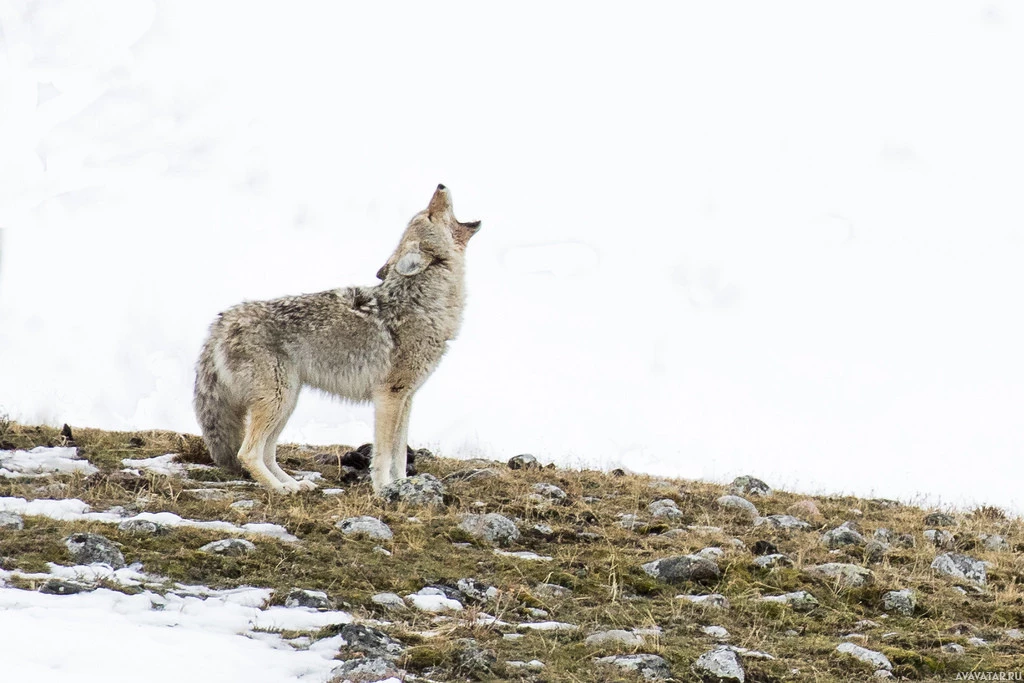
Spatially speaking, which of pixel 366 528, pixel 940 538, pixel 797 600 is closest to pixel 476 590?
pixel 366 528

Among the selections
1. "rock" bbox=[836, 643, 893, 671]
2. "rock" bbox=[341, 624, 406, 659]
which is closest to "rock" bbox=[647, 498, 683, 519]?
"rock" bbox=[836, 643, 893, 671]

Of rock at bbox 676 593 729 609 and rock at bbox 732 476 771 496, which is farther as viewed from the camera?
rock at bbox 732 476 771 496

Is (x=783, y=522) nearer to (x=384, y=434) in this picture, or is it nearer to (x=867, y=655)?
(x=384, y=434)

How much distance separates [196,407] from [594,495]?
4569 mm

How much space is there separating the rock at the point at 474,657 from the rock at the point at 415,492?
4.14 metres

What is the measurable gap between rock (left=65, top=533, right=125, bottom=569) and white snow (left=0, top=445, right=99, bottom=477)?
3.28m

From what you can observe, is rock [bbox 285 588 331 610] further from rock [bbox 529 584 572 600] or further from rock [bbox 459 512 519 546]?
rock [bbox 459 512 519 546]

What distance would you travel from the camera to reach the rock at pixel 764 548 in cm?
1000

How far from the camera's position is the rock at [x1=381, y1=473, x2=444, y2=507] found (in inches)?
422

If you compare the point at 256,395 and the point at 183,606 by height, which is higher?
the point at 256,395

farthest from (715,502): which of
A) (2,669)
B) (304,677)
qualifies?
(2,669)

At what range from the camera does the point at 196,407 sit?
1188cm

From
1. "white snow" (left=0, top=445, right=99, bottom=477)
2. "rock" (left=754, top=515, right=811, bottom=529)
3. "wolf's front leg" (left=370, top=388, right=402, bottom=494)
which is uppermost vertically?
"wolf's front leg" (left=370, top=388, right=402, bottom=494)

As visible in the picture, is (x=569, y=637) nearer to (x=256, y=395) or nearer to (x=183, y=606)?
(x=183, y=606)
